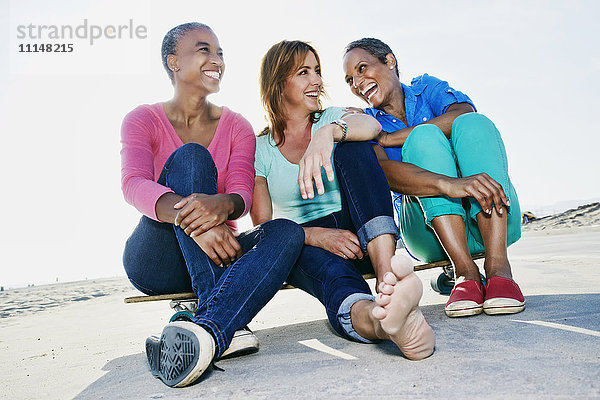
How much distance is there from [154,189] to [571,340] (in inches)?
55.5

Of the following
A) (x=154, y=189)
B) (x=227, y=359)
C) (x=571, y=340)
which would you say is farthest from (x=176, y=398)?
(x=571, y=340)

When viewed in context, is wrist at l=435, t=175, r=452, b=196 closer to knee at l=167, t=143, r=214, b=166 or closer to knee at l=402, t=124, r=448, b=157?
knee at l=402, t=124, r=448, b=157

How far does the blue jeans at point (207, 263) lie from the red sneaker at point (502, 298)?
0.73m

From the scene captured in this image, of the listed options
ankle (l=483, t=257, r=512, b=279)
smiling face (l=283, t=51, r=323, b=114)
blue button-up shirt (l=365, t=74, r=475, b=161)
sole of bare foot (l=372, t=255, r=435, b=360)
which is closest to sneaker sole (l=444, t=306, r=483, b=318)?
ankle (l=483, t=257, r=512, b=279)

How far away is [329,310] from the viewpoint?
63.6 inches

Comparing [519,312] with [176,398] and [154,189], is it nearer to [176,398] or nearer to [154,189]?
[176,398]

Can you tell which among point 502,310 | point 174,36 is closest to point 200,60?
point 174,36

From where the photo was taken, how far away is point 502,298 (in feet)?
5.88

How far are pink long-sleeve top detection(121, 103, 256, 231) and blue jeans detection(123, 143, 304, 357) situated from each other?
0.11 m

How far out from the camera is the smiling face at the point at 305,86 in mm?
2447

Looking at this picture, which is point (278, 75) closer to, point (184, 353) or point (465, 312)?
point (465, 312)

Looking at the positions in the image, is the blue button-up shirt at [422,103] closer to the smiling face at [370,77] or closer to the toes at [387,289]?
the smiling face at [370,77]

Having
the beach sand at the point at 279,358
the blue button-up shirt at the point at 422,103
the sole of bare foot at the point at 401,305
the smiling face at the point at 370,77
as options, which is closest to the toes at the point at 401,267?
the sole of bare foot at the point at 401,305

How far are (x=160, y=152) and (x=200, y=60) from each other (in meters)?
0.49
